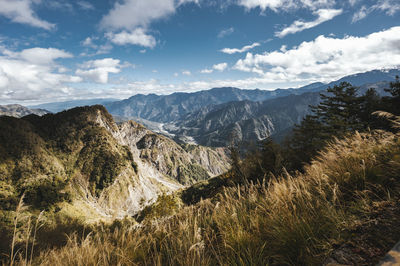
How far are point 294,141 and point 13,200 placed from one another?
392 ft

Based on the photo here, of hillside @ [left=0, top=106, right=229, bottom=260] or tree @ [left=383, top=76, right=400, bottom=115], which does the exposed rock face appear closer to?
hillside @ [left=0, top=106, right=229, bottom=260]

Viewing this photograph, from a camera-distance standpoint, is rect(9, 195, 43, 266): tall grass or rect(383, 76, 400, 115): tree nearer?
rect(9, 195, 43, 266): tall grass

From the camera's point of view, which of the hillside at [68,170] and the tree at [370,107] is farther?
the hillside at [68,170]

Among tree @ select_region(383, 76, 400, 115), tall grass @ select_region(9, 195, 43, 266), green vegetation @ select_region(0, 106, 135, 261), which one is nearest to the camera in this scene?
tall grass @ select_region(9, 195, 43, 266)

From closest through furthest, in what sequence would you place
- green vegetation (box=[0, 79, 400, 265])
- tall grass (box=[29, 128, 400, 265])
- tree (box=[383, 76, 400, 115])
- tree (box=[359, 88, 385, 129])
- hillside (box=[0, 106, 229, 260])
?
green vegetation (box=[0, 79, 400, 265])
tall grass (box=[29, 128, 400, 265])
tree (box=[383, 76, 400, 115])
tree (box=[359, 88, 385, 129])
hillside (box=[0, 106, 229, 260])

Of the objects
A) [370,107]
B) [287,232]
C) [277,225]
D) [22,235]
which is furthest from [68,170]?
[370,107]

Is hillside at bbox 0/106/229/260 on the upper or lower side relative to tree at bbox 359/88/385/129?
lower

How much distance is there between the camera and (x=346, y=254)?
70.4 inches

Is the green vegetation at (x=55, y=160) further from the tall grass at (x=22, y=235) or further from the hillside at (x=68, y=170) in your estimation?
the tall grass at (x=22, y=235)

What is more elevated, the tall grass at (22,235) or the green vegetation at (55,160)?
the tall grass at (22,235)

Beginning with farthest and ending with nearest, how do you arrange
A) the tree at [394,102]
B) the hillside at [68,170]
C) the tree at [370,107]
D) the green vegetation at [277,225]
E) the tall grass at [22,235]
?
the hillside at [68,170], the tree at [370,107], the tree at [394,102], the green vegetation at [277,225], the tall grass at [22,235]

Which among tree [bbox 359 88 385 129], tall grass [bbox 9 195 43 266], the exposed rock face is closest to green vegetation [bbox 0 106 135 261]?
the exposed rock face

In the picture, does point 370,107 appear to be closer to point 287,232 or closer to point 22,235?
point 287,232

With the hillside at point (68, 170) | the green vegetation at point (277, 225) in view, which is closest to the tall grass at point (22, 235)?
the green vegetation at point (277, 225)
